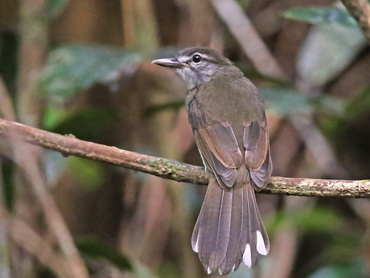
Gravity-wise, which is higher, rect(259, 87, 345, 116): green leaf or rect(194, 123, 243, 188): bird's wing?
rect(194, 123, 243, 188): bird's wing

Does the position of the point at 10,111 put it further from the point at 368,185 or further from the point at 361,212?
the point at 361,212

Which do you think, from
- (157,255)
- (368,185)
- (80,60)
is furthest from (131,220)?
(368,185)

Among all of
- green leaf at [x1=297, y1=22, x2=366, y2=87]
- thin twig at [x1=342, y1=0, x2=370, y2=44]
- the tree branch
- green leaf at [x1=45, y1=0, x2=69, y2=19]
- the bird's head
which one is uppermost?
thin twig at [x1=342, y1=0, x2=370, y2=44]

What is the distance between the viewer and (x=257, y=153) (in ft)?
10.7

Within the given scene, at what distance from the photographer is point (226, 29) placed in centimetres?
517

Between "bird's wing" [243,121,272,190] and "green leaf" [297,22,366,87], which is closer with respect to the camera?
A: "bird's wing" [243,121,272,190]

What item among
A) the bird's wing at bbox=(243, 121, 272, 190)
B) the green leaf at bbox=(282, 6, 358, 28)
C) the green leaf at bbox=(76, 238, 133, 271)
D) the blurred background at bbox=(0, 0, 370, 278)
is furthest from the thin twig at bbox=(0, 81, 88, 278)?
the green leaf at bbox=(282, 6, 358, 28)

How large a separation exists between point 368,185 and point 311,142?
237cm

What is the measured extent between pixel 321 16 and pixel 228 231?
1.11 meters

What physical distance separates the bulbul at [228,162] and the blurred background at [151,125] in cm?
18

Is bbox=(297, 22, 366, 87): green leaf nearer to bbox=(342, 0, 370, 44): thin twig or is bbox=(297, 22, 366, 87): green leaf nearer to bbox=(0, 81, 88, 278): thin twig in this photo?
bbox=(342, 0, 370, 44): thin twig

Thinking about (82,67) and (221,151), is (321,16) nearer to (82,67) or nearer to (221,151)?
(221,151)

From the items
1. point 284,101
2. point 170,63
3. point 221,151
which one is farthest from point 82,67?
point 284,101

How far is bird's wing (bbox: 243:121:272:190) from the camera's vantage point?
3031 millimetres
